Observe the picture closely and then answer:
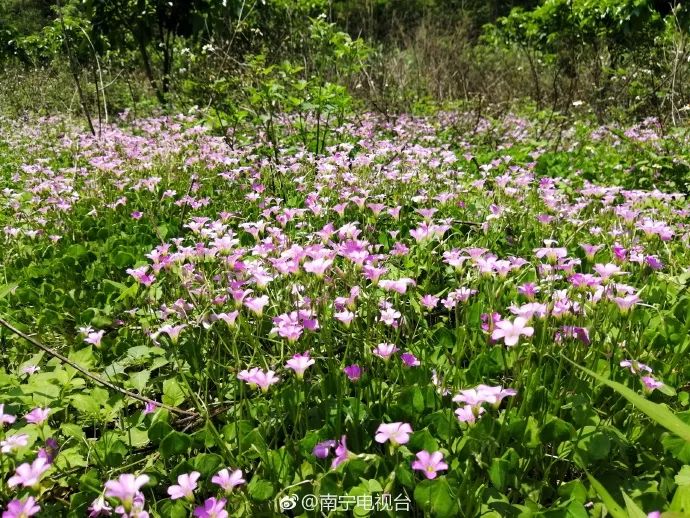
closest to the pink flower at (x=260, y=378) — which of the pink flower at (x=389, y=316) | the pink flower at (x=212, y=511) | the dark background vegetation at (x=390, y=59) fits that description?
the pink flower at (x=212, y=511)

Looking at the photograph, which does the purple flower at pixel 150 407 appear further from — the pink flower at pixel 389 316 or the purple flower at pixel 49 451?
the pink flower at pixel 389 316

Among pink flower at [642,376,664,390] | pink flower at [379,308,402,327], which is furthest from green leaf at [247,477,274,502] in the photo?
pink flower at [642,376,664,390]

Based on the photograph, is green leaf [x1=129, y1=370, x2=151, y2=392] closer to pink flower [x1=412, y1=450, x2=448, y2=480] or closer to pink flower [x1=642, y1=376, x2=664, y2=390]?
pink flower [x1=412, y1=450, x2=448, y2=480]

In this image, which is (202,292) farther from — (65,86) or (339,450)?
(65,86)

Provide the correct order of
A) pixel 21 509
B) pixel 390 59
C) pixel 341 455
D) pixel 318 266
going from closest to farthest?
pixel 21 509 < pixel 341 455 < pixel 318 266 < pixel 390 59

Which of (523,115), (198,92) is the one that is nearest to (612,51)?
(523,115)

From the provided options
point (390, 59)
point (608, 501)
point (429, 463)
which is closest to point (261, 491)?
point (429, 463)

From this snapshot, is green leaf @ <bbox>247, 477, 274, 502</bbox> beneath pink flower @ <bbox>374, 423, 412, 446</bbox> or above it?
beneath

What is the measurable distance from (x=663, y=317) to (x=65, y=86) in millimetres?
11180

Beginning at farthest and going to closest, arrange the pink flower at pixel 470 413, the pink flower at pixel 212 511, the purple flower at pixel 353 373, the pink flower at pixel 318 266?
the pink flower at pixel 318 266 < the purple flower at pixel 353 373 < the pink flower at pixel 470 413 < the pink flower at pixel 212 511

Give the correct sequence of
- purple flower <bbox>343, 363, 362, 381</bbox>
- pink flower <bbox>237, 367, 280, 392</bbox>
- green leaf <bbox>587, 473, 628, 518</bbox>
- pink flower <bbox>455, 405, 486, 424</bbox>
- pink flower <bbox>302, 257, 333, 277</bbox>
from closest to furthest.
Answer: green leaf <bbox>587, 473, 628, 518</bbox> < pink flower <bbox>455, 405, 486, 424</bbox> < pink flower <bbox>237, 367, 280, 392</bbox> < purple flower <bbox>343, 363, 362, 381</bbox> < pink flower <bbox>302, 257, 333, 277</bbox>

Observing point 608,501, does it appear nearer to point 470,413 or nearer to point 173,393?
point 470,413

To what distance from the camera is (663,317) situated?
1.83m

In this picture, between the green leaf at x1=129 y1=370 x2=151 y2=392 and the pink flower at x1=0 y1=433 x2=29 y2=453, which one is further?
the green leaf at x1=129 y1=370 x2=151 y2=392
